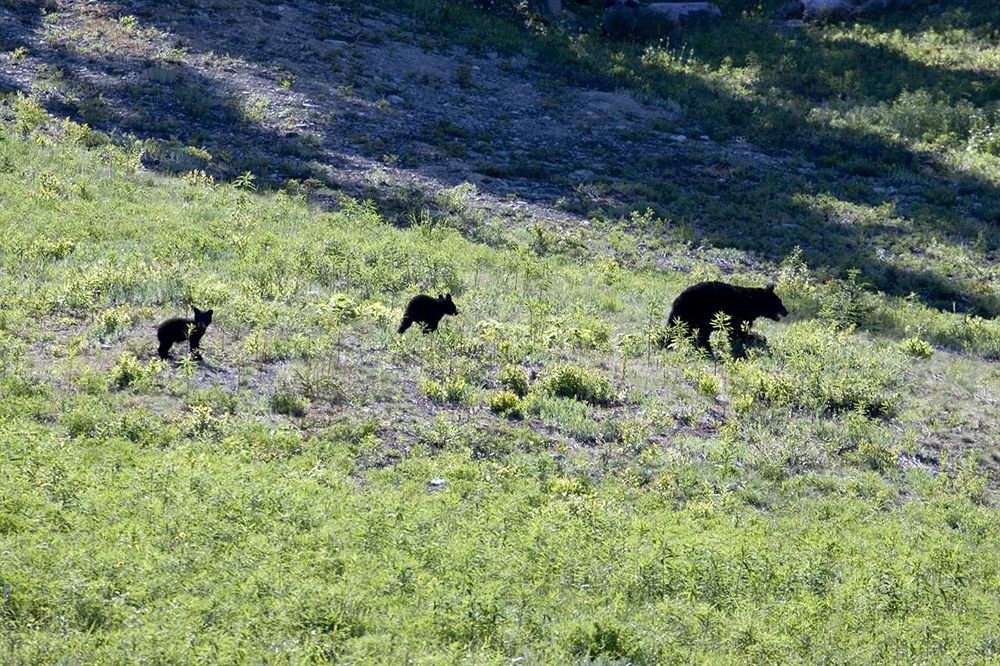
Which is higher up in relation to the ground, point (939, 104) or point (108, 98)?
point (939, 104)

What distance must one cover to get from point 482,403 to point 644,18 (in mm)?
24515

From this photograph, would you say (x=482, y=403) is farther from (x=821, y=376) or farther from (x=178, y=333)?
(x=821, y=376)

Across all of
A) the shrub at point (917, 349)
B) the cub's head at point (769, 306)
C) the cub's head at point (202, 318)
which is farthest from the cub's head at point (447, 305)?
the shrub at point (917, 349)

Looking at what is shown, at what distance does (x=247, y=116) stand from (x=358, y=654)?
62.1ft

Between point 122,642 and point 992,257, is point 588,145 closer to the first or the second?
point 992,257

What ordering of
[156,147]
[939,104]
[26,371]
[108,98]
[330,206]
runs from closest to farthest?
1. [26,371]
2. [330,206]
3. [156,147]
4. [108,98]
5. [939,104]

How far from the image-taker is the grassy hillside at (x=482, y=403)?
809cm

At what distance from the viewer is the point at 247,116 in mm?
24641

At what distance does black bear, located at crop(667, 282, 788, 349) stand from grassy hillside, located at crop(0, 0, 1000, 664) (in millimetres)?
478

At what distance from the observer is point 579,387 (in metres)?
13.1

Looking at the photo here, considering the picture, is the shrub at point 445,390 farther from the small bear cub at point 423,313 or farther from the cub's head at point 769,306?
the cub's head at point 769,306

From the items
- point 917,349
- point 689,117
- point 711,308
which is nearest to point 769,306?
point 711,308

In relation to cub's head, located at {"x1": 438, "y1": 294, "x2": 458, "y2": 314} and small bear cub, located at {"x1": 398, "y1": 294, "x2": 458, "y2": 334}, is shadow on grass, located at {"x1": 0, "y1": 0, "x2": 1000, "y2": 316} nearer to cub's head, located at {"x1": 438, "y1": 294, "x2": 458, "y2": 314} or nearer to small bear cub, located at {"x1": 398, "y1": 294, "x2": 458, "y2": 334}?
cub's head, located at {"x1": 438, "y1": 294, "x2": 458, "y2": 314}

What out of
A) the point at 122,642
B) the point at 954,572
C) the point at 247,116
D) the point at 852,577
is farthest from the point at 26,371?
the point at 247,116
